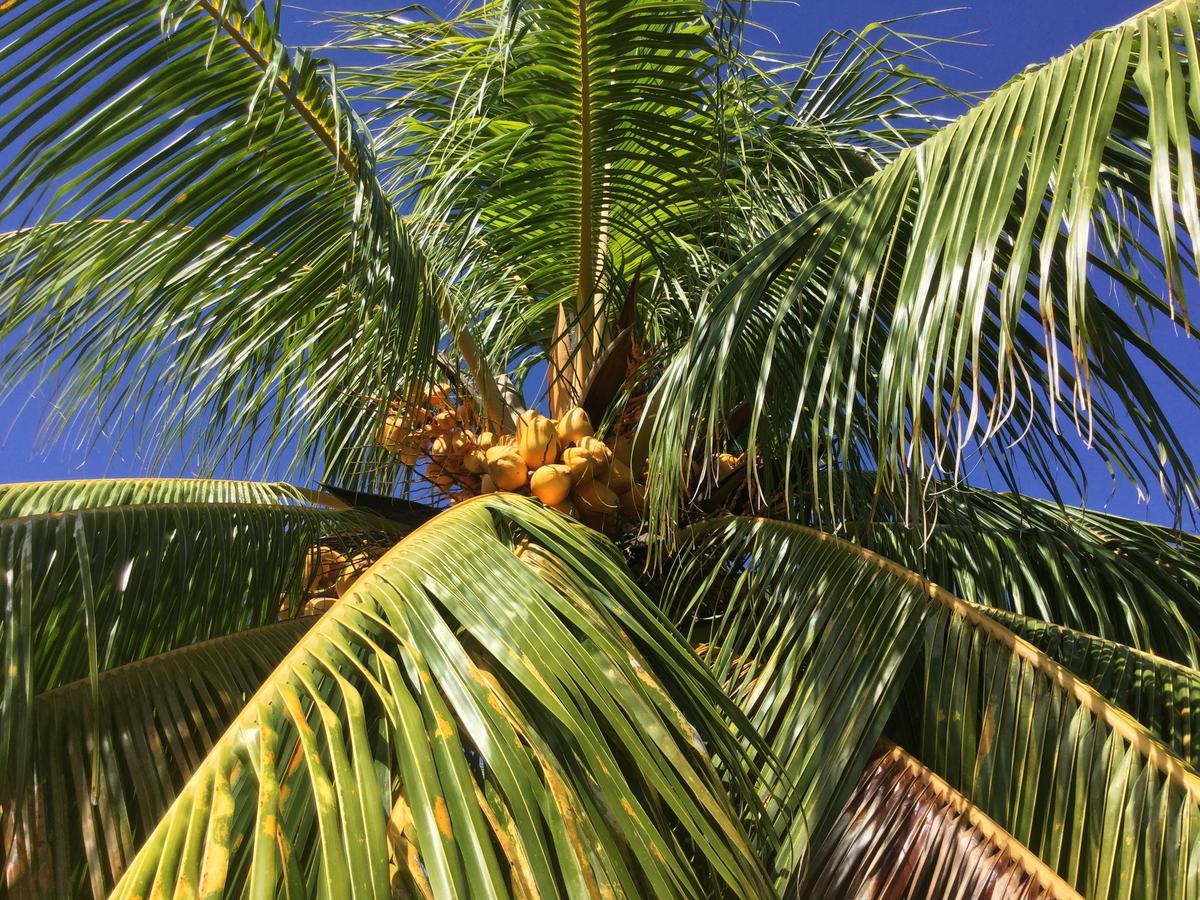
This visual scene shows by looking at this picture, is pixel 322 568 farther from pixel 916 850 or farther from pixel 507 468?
pixel 916 850

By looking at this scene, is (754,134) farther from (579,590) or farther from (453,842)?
(453,842)

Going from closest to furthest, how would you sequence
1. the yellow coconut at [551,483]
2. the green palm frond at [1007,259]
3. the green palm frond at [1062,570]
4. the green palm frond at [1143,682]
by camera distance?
the green palm frond at [1007,259], the green palm frond at [1143,682], the yellow coconut at [551,483], the green palm frond at [1062,570]

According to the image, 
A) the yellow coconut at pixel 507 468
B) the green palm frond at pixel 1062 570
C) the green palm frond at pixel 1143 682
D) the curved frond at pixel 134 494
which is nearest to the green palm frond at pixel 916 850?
the green palm frond at pixel 1143 682

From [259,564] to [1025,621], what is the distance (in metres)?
1.81

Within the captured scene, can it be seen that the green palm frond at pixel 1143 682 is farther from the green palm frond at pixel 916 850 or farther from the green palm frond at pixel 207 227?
the green palm frond at pixel 207 227

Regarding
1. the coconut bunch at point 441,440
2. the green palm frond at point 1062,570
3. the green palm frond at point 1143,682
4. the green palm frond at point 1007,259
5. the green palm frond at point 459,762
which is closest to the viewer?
the green palm frond at point 459,762

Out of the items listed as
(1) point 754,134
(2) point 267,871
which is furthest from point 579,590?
(1) point 754,134

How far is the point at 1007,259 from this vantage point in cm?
219

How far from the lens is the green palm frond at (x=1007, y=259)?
57.2 inches

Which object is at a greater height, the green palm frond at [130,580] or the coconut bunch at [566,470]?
the coconut bunch at [566,470]

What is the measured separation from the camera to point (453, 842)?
1.06 meters

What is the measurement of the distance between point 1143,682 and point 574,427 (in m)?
1.39

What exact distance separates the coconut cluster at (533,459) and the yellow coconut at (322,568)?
33 cm

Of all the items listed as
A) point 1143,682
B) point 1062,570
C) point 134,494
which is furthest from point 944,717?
point 134,494
